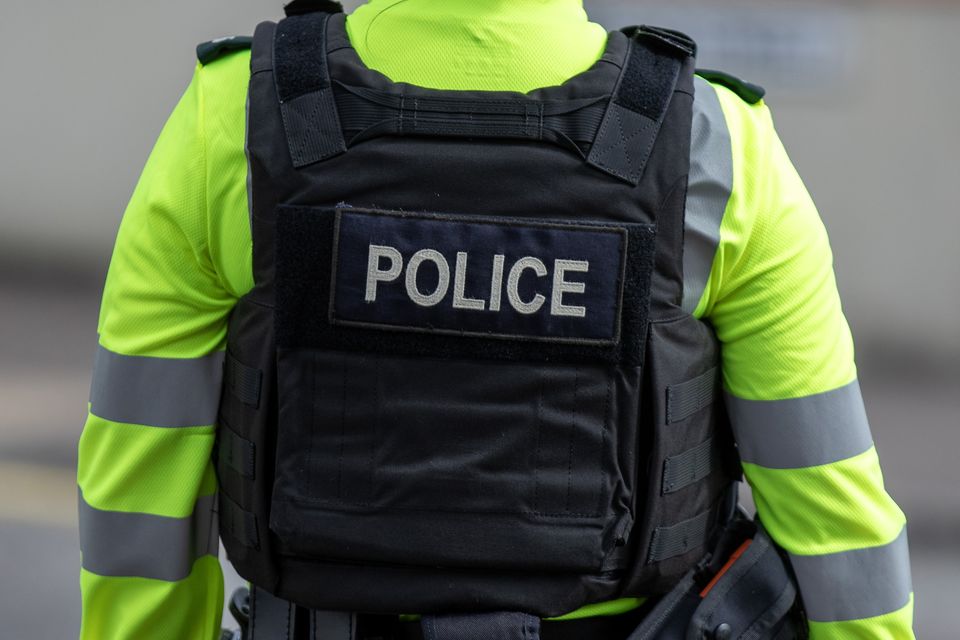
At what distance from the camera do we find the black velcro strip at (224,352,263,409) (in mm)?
1794

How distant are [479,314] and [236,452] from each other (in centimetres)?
41

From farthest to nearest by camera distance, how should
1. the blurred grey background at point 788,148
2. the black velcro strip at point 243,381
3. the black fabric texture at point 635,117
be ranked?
the blurred grey background at point 788,148 < the black velcro strip at point 243,381 < the black fabric texture at point 635,117

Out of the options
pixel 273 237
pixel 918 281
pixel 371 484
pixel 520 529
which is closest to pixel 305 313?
pixel 273 237

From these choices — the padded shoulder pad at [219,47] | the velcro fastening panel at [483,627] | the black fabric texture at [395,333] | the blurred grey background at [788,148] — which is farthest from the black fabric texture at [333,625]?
the blurred grey background at [788,148]

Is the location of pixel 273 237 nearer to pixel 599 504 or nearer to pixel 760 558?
pixel 599 504

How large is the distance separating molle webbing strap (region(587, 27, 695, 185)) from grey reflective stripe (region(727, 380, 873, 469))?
15.0 inches

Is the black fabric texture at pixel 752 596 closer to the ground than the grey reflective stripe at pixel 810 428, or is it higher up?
closer to the ground

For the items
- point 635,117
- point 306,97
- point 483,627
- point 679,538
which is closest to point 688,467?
point 679,538

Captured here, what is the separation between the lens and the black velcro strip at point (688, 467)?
1825 mm

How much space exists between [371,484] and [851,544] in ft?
2.14

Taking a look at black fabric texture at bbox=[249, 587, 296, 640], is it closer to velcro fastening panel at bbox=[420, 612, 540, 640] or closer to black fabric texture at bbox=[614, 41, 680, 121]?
velcro fastening panel at bbox=[420, 612, 540, 640]

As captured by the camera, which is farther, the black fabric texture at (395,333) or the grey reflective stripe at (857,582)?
the grey reflective stripe at (857,582)

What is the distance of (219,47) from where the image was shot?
1.81 m

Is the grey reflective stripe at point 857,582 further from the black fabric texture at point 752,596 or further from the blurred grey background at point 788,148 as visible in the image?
the blurred grey background at point 788,148
